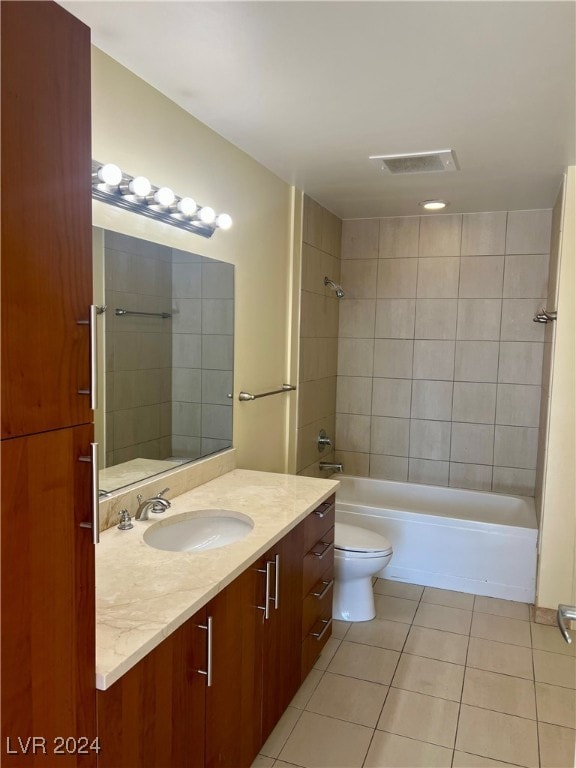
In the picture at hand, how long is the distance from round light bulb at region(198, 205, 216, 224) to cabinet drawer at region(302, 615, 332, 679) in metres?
1.73

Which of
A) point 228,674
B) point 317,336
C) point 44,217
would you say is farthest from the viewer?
point 317,336

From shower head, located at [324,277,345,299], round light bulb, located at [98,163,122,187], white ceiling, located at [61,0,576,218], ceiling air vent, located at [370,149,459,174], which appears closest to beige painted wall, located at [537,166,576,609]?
white ceiling, located at [61,0,576,218]

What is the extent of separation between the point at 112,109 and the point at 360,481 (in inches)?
116

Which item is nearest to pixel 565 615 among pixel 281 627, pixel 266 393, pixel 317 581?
pixel 281 627

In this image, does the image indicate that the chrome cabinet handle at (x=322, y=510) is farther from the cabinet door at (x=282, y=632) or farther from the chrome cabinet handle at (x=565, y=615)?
the chrome cabinet handle at (x=565, y=615)

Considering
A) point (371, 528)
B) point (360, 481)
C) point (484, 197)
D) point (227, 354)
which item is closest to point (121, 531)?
point (227, 354)

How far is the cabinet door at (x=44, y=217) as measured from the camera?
0.85 meters

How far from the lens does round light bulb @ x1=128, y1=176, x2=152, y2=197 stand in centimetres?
182

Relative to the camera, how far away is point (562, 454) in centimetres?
292

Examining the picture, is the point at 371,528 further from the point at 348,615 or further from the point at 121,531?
the point at 121,531

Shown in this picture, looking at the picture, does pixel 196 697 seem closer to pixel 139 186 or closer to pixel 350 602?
pixel 139 186

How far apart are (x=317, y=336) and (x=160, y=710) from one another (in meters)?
2.69

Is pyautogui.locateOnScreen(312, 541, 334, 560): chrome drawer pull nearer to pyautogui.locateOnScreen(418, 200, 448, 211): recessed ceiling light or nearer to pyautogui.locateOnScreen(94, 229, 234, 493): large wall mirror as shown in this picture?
pyautogui.locateOnScreen(94, 229, 234, 493): large wall mirror

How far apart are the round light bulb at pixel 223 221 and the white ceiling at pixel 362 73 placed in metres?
0.36
